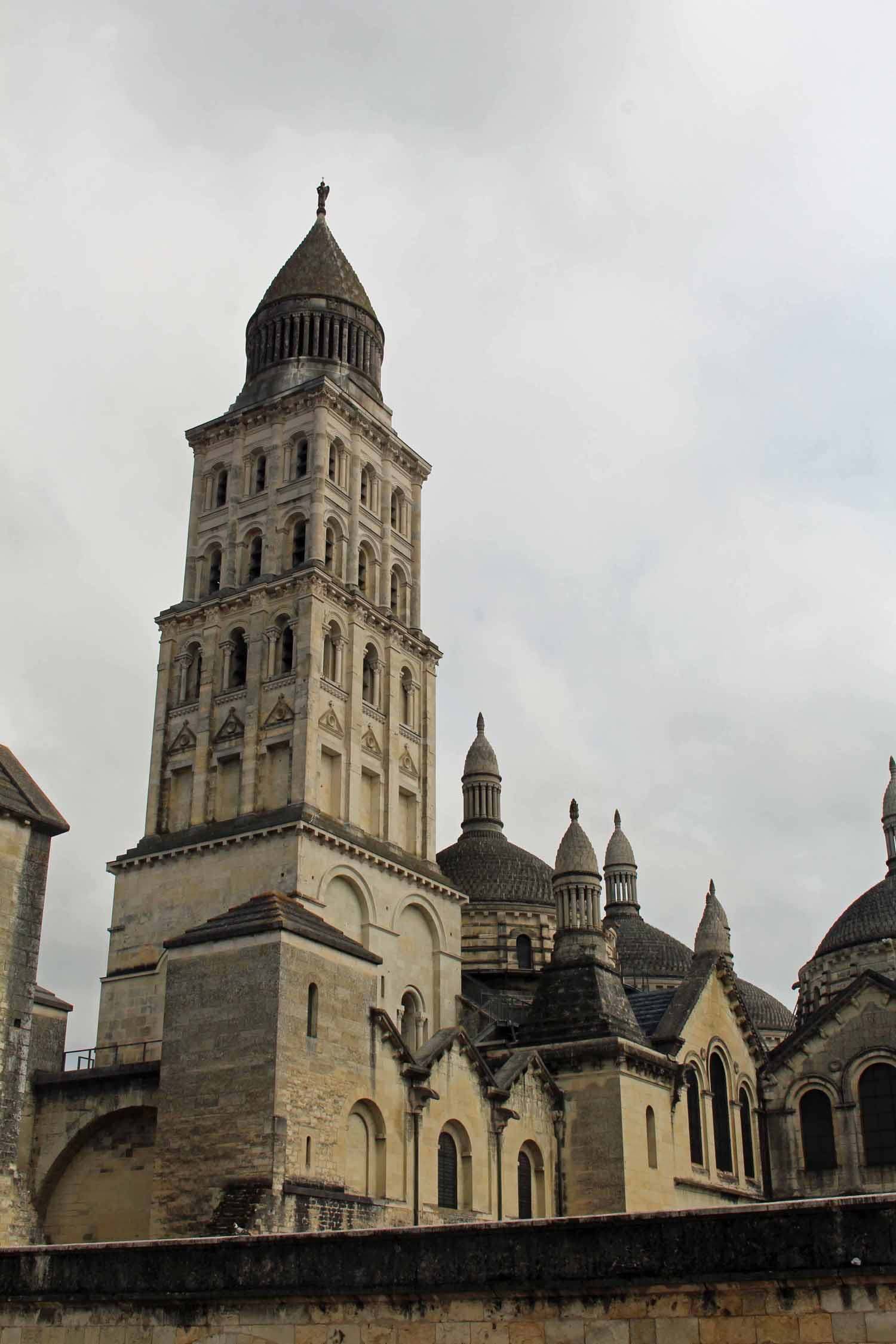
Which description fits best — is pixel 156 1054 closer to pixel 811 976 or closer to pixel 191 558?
pixel 191 558

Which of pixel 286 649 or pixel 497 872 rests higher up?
pixel 286 649

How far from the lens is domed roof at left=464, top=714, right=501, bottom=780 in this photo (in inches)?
2621

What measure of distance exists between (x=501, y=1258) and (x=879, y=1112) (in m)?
31.9

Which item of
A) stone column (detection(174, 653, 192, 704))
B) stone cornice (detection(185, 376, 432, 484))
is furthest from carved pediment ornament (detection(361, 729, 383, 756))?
stone cornice (detection(185, 376, 432, 484))

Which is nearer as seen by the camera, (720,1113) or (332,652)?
(720,1113)

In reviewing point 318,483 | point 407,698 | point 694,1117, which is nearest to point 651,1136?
point 694,1117

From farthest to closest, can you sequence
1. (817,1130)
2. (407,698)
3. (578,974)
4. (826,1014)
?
(407,698) → (826,1014) → (817,1130) → (578,974)

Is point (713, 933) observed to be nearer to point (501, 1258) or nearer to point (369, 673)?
point (369, 673)

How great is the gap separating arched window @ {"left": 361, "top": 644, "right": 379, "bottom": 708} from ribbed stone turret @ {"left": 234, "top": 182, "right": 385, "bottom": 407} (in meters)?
10.5

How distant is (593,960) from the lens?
4175 centimetres

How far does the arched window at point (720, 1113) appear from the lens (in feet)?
147

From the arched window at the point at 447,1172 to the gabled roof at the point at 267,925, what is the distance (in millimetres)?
6755

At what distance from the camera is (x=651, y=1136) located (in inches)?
1567

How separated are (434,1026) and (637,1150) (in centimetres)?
805
